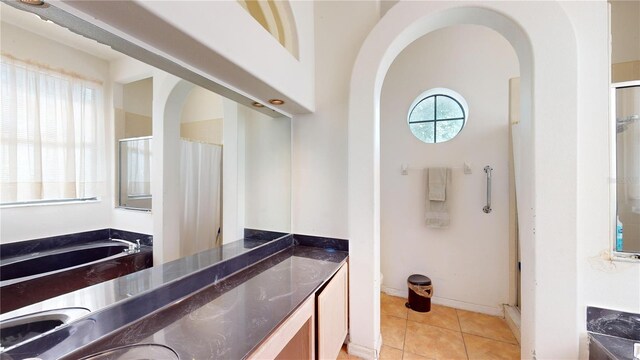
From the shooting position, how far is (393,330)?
2.12m

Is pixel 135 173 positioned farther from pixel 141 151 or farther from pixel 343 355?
pixel 343 355

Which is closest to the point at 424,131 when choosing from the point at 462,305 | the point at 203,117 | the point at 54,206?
the point at 462,305

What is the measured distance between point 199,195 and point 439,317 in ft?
8.29

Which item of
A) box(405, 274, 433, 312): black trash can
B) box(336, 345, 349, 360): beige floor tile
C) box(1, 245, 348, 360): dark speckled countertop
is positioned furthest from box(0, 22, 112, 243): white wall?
box(405, 274, 433, 312): black trash can

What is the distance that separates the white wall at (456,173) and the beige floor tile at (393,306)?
0.30ft

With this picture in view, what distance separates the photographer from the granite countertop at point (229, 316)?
0.79 meters

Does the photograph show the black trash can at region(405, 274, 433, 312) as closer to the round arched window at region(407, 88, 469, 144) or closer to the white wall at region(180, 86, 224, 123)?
the round arched window at region(407, 88, 469, 144)

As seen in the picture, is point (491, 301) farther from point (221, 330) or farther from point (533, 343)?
point (221, 330)

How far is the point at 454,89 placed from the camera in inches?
98.4

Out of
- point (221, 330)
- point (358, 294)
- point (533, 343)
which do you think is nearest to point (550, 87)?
point (533, 343)

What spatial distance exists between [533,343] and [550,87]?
1.50 m

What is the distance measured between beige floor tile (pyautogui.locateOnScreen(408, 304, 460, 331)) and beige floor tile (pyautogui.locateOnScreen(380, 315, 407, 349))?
0.16 metres

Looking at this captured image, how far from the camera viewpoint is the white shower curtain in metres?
1.54

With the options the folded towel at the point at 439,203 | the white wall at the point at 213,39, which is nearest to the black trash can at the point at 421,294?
the folded towel at the point at 439,203
